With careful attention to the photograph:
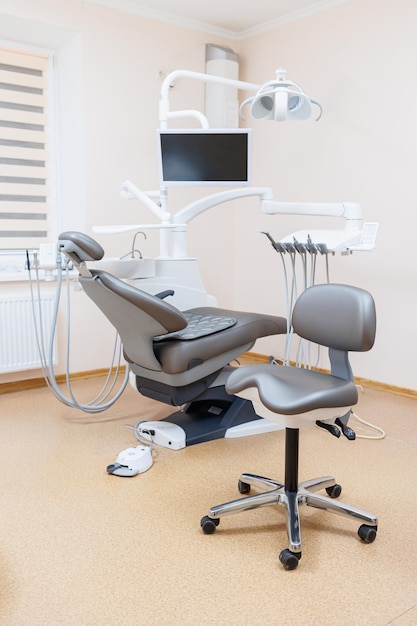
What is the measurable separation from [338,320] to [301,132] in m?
2.64

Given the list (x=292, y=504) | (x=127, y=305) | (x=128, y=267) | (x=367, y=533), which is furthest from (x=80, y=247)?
(x=367, y=533)

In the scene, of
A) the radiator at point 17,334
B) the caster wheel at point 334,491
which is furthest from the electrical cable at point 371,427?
the radiator at point 17,334

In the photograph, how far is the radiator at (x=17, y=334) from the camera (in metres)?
3.71

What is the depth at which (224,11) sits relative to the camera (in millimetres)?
4227

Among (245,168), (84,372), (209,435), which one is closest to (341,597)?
Result: (209,435)

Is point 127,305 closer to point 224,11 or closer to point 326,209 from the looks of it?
point 326,209

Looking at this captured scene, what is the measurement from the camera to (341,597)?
1.71 m

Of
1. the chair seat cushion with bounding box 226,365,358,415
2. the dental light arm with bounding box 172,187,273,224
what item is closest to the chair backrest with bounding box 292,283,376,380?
the chair seat cushion with bounding box 226,365,358,415

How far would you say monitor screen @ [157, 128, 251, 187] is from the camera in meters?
3.13

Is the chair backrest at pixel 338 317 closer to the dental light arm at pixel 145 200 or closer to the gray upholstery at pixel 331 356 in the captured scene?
the gray upholstery at pixel 331 356

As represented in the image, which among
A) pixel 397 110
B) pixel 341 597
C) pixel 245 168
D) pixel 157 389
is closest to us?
pixel 341 597

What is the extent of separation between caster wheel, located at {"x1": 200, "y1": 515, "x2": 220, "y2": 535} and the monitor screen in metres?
1.87

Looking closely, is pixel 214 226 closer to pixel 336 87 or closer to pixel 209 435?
pixel 336 87

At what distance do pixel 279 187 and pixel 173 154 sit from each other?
59.3 inches
